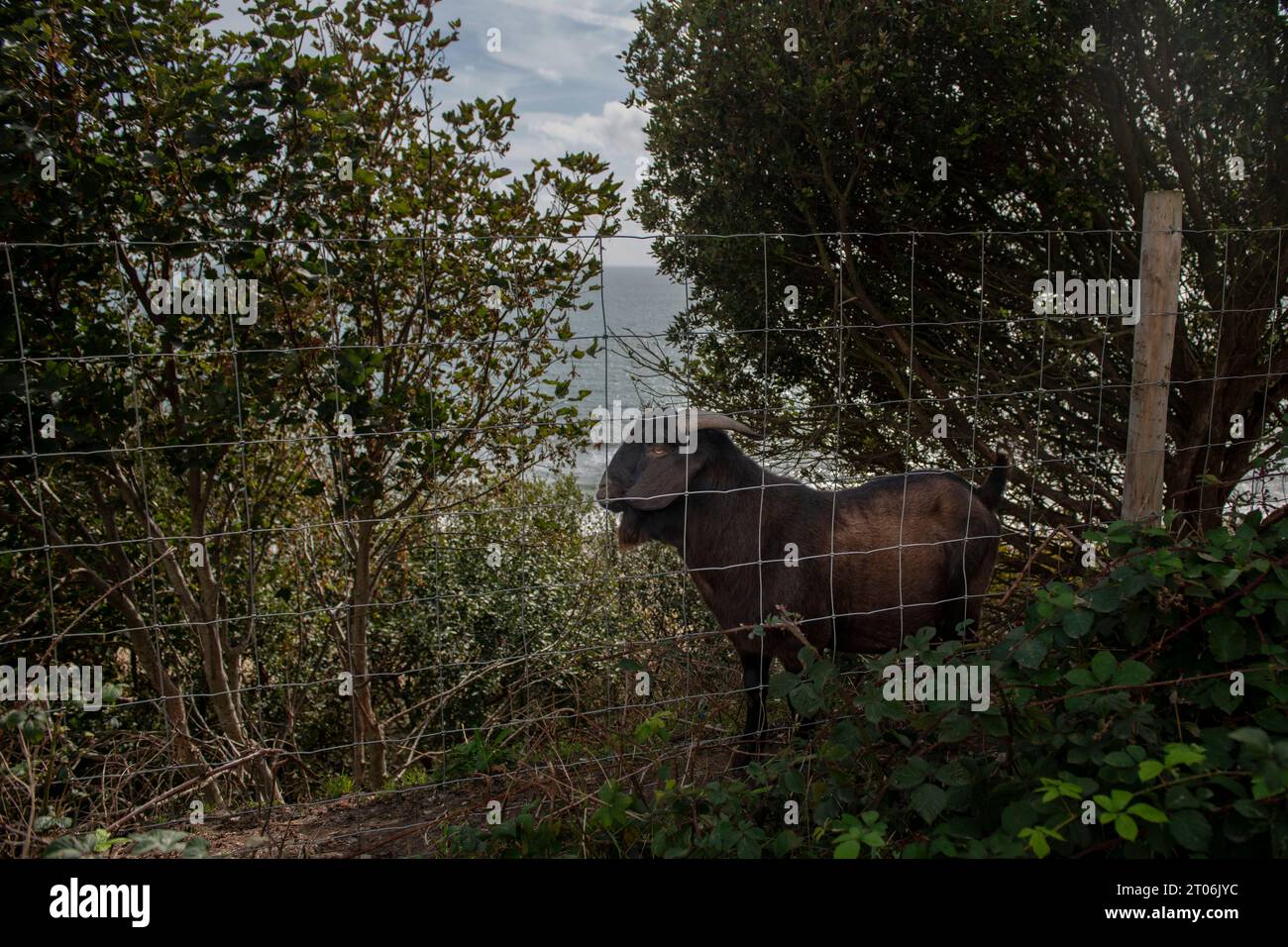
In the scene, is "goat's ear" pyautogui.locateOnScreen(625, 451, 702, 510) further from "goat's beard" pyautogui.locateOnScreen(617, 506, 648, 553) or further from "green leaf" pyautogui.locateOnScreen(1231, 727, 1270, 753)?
"green leaf" pyautogui.locateOnScreen(1231, 727, 1270, 753)

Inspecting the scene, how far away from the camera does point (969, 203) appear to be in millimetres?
5621

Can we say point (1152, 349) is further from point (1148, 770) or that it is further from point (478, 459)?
point (478, 459)

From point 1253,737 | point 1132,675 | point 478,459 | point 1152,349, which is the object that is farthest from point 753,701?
point 1152,349

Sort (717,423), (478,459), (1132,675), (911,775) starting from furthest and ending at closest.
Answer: (478,459)
(717,423)
(911,775)
(1132,675)

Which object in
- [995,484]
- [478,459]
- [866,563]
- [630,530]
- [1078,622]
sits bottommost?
[1078,622]

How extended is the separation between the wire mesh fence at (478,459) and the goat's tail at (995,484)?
112 mm

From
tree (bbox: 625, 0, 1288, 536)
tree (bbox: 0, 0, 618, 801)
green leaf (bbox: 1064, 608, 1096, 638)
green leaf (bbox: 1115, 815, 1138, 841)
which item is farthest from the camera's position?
tree (bbox: 625, 0, 1288, 536)

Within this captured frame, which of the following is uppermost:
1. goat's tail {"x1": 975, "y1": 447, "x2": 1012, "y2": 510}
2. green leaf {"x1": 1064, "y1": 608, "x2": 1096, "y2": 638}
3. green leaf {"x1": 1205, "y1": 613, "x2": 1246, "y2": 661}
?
goat's tail {"x1": 975, "y1": 447, "x2": 1012, "y2": 510}

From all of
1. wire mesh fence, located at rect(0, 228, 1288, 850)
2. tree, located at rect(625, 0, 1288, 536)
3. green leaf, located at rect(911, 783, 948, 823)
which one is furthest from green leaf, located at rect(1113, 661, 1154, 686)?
tree, located at rect(625, 0, 1288, 536)

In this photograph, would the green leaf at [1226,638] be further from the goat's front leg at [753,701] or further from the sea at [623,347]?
the sea at [623,347]

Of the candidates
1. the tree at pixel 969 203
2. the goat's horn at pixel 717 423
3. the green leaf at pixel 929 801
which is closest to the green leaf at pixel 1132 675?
the green leaf at pixel 929 801

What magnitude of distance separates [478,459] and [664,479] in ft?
5.30

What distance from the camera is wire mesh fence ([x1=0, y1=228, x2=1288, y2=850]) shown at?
3.81m

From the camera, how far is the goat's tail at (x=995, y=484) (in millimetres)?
4062
